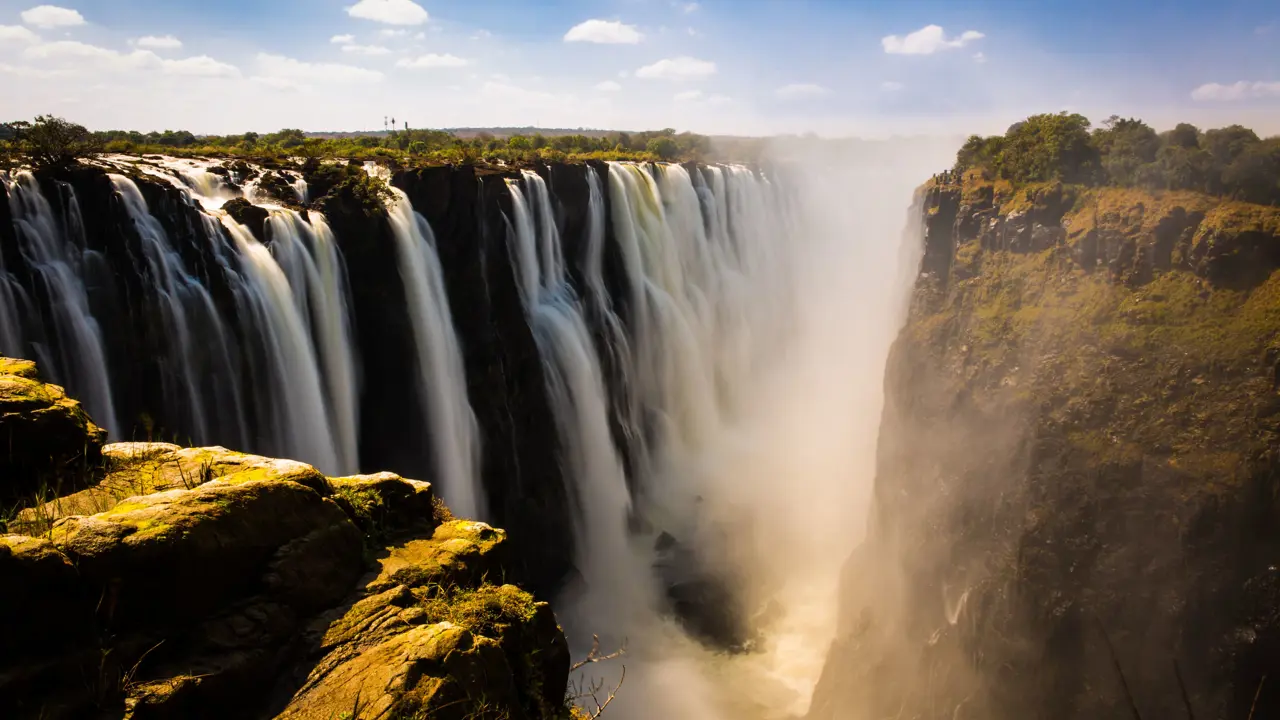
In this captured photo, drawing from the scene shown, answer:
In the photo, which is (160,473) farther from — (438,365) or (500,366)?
(500,366)

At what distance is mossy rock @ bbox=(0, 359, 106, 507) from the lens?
531 cm

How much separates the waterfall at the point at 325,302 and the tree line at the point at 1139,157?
21.0 m

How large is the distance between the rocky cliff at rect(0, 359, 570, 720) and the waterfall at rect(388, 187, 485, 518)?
524 inches

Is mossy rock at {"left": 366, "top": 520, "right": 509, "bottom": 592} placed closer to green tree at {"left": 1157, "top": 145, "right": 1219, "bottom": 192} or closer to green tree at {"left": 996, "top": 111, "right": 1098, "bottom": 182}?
green tree at {"left": 1157, "top": 145, "right": 1219, "bottom": 192}

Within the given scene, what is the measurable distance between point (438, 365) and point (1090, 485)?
56.1 feet

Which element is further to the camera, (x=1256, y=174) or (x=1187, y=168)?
(x=1187, y=168)

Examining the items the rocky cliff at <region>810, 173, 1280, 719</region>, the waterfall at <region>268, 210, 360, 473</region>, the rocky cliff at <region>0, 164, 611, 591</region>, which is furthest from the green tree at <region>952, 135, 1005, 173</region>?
the waterfall at <region>268, 210, 360, 473</region>

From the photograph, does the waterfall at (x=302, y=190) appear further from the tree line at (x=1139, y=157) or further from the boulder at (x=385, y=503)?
the tree line at (x=1139, y=157)

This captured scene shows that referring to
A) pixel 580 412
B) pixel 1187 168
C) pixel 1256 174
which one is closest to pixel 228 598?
pixel 580 412

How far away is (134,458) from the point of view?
6102 millimetres

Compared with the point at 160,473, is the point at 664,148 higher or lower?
higher

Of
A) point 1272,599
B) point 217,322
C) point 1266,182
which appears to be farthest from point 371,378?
point 1266,182

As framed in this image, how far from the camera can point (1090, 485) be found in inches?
599

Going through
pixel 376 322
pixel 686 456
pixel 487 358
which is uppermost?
pixel 376 322
